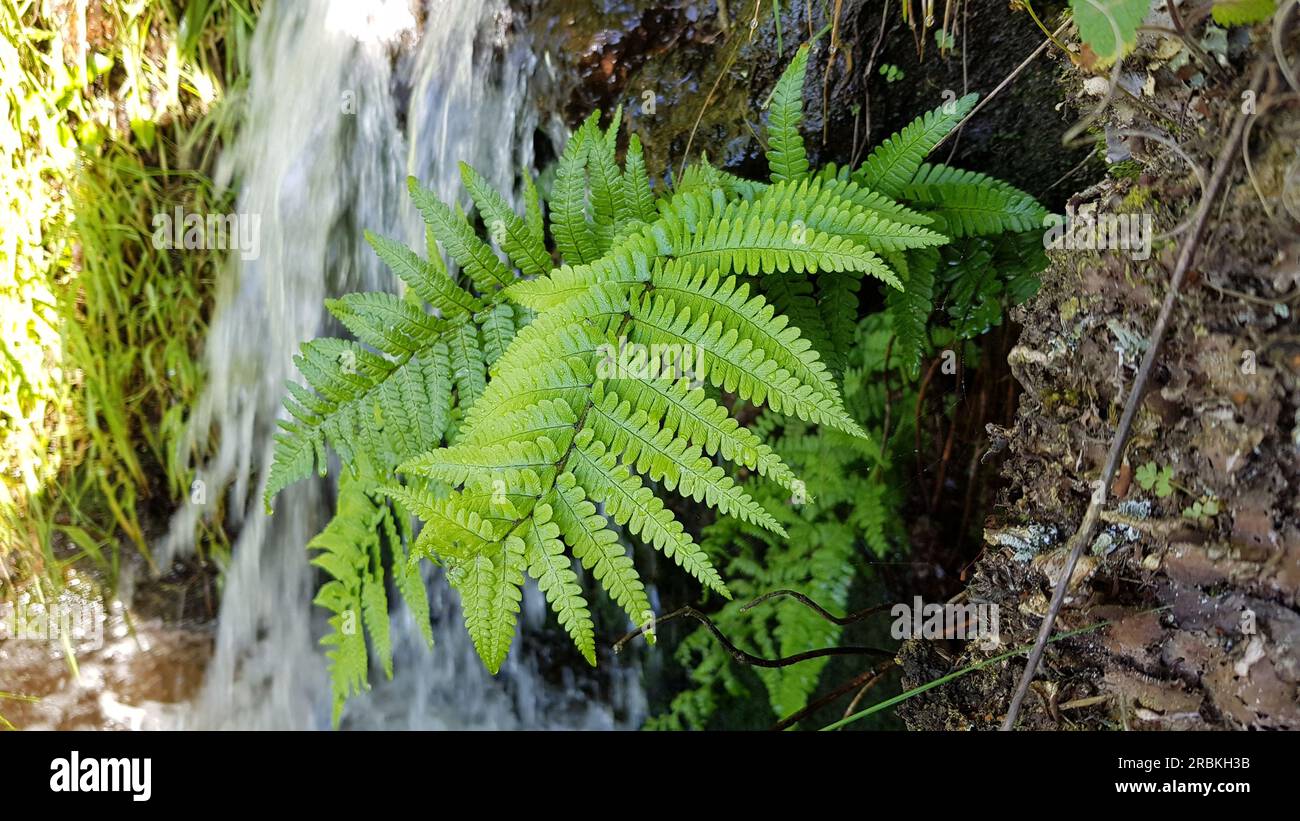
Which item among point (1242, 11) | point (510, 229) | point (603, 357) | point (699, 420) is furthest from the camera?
point (510, 229)

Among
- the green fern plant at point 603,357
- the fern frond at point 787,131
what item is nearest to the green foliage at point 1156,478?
the green fern plant at point 603,357

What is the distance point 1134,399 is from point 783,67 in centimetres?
158

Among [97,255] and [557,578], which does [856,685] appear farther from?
[97,255]

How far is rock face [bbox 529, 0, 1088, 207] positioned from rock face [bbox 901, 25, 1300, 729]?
54 centimetres

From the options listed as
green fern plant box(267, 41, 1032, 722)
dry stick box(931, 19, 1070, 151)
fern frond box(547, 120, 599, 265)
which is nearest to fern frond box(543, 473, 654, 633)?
green fern plant box(267, 41, 1032, 722)

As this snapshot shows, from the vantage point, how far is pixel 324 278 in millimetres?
3572

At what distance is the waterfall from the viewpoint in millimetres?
3189

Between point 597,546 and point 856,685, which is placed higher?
point 597,546

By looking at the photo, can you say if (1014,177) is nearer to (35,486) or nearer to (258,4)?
(258,4)

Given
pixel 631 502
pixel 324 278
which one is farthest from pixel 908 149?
pixel 324 278

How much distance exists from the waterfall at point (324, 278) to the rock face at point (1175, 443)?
204 centimetres

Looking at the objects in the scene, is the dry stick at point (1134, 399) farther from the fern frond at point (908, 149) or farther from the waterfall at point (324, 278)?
the waterfall at point (324, 278)
